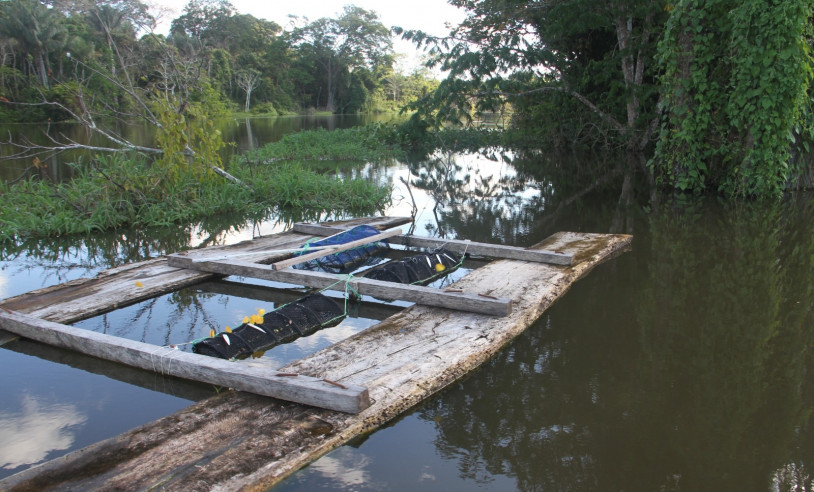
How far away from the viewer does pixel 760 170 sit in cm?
856

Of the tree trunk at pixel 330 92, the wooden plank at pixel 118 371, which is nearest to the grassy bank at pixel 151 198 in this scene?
the wooden plank at pixel 118 371

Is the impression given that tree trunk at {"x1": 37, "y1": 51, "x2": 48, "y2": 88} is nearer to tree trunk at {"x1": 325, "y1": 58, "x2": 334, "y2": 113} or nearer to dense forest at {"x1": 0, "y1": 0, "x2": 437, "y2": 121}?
dense forest at {"x1": 0, "y1": 0, "x2": 437, "y2": 121}

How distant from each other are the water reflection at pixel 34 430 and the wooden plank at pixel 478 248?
141 inches

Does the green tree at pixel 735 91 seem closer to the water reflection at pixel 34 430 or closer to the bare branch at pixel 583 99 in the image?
the bare branch at pixel 583 99

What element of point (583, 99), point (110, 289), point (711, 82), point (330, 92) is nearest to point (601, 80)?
point (583, 99)

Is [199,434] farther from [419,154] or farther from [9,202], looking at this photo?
[419,154]

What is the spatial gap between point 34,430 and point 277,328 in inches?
55.6

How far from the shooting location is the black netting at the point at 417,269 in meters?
4.94

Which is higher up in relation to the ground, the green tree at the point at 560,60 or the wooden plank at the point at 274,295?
the green tree at the point at 560,60

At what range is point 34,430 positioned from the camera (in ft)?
9.48

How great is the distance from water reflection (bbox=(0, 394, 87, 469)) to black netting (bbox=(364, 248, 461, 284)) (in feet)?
8.08

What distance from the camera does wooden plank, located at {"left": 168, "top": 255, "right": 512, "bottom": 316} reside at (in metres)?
4.01

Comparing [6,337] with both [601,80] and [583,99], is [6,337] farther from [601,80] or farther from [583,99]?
[601,80]

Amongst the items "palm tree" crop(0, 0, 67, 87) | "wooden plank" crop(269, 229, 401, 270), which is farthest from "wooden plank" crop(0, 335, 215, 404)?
"palm tree" crop(0, 0, 67, 87)
